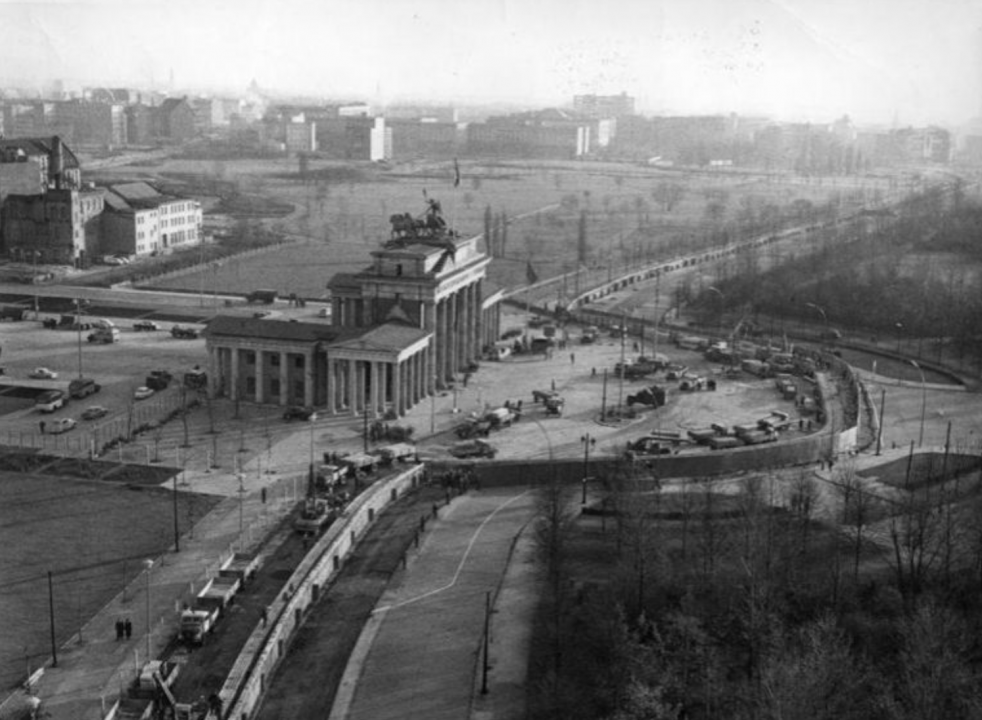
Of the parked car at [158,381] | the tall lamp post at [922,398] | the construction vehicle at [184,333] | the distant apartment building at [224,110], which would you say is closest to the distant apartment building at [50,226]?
the construction vehicle at [184,333]

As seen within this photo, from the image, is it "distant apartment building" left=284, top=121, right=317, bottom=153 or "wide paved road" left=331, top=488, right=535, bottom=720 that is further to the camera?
"distant apartment building" left=284, top=121, right=317, bottom=153

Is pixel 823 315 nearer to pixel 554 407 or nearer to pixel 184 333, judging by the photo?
pixel 554 407

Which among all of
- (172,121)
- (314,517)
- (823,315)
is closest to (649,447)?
(314,517)

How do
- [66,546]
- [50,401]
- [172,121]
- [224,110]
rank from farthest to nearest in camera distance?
[224,110] → [172,121] → [50,401] → [66,546]

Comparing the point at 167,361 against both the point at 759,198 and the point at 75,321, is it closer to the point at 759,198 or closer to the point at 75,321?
the point at 75,321

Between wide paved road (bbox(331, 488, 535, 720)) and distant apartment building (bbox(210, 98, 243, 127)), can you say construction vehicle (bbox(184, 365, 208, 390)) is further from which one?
distant apartment building (bbox(210, 98, 243, 127))

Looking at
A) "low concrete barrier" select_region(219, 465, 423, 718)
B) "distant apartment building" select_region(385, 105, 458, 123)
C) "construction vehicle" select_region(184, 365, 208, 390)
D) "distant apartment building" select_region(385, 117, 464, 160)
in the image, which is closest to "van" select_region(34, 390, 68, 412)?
"construction vehicle" select_region(184, 365, 208, 390)
